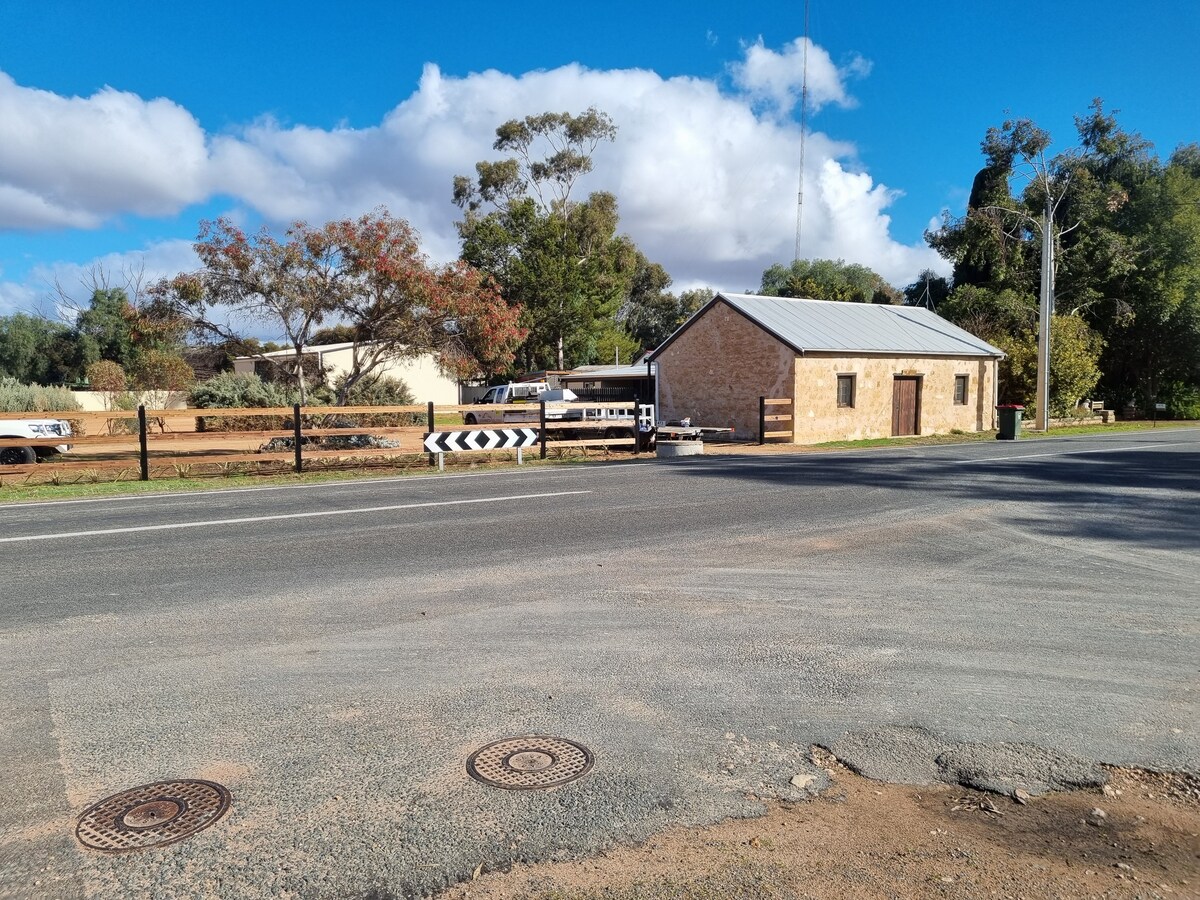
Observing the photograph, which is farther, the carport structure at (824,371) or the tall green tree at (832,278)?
the tall green tree at (832,278)

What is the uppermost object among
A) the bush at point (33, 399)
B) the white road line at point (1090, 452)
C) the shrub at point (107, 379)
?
the shrub at point (107, 379)

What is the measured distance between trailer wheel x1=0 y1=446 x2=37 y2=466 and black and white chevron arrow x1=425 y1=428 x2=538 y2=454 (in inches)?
306

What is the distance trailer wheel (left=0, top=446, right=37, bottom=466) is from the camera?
1684 cm

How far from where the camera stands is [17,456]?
1702 cm

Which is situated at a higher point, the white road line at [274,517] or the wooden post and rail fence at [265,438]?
the wooden post and rail fence at [265,438]

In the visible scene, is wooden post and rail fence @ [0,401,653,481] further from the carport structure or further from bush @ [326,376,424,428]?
the carport structure

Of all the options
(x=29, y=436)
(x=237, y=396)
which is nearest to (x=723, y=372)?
(x=237, y=396)

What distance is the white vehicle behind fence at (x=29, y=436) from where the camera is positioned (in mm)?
16766

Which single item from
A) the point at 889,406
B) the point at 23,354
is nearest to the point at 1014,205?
the point at 889,406

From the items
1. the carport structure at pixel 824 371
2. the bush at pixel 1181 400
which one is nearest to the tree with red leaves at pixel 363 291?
the carport structure at pixel 824 371

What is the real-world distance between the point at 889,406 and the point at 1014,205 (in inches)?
995

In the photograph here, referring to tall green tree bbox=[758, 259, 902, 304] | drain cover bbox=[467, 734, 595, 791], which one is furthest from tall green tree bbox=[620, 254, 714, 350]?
drain cover bbox=[467, 734, 595, 791]

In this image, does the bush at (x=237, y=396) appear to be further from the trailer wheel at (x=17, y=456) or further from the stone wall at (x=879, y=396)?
the stone wall at (x=879, y=396)

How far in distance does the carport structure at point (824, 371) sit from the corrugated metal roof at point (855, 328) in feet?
0.20
